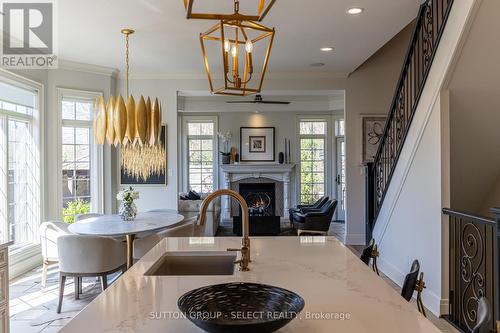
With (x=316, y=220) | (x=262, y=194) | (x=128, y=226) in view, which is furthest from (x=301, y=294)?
(x=262, y=194)

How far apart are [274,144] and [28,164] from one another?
584 centimetres

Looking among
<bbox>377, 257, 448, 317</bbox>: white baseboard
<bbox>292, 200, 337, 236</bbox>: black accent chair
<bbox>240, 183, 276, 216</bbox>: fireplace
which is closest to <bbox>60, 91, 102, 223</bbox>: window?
<bbox>292, 200, 337, 236</bbox>: black accent chair

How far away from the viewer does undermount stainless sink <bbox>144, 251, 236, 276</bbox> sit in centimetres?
209

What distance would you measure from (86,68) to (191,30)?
2469mm

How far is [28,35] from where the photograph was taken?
477cm

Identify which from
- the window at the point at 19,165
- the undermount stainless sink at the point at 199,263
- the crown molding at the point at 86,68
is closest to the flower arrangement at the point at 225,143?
the crown molding at the point at 86,68

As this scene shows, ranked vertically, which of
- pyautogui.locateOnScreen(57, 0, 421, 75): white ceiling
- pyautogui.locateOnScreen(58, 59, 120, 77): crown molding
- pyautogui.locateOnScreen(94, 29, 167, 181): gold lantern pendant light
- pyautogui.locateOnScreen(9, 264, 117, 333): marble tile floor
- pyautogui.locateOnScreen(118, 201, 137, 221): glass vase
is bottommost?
pyautogui.locateOnScreen(9, 264, 117, 333): marble tile floor

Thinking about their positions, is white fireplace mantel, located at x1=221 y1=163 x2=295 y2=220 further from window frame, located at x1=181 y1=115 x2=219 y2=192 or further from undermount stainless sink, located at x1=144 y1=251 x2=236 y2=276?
undermount stainless sink, located at x1=144 y1=251 x2=236 y2=276

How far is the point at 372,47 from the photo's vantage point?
529 centimetres

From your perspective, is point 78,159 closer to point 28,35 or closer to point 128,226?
point 28,35

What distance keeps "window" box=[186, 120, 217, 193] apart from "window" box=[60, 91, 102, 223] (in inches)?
151

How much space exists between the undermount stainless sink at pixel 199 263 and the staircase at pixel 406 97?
263cm

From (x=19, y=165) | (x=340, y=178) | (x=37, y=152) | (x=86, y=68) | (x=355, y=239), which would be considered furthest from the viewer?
(x=340, y=178)

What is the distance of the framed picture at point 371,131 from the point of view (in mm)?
6754
